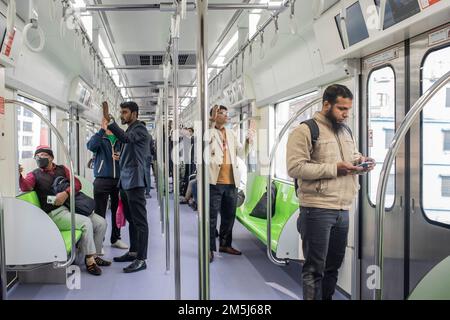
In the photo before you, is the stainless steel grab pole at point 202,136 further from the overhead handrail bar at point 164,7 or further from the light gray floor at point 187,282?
the light gray floor at point 187,282

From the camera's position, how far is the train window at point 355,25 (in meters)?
2.54

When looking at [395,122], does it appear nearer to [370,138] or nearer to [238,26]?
[370,138]

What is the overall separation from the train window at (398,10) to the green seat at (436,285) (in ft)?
4.27

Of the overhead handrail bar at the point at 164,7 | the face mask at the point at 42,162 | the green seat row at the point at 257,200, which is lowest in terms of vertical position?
the green seat row at the point at 257,200

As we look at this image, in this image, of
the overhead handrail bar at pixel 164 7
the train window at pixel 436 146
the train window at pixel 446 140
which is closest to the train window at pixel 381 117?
the train window at pixel 436 146

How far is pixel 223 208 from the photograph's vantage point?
435 centimetres

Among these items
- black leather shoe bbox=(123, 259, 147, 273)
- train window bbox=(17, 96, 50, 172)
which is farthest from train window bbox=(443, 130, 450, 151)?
train window bbox=(17, 96, 50, 172)

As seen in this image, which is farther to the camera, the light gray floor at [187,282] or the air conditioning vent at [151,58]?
the air conditioning vent at [151,58]

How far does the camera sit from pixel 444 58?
2.26 m

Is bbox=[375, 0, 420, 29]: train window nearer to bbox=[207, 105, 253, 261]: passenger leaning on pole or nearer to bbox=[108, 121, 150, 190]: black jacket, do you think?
bbox=[207, 105, 253, 261]: passenger leaning on pole

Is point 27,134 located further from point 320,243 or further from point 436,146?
point 436,146

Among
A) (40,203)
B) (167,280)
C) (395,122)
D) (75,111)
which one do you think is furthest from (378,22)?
(75,111)

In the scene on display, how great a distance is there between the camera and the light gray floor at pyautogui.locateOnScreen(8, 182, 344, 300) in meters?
3.25

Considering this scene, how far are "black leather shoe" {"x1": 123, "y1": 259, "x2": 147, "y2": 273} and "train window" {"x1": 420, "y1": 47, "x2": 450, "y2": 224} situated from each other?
2.62 m
